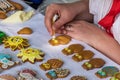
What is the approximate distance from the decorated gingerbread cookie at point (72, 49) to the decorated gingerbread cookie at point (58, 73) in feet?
0.31

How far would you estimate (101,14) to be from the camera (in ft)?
3.72

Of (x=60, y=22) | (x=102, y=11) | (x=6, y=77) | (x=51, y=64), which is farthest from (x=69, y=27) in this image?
(x=6, y=77)

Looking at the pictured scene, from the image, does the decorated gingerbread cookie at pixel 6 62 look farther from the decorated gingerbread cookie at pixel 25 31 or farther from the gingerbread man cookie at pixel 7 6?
the gingerbread man cookie at pixel 7 6

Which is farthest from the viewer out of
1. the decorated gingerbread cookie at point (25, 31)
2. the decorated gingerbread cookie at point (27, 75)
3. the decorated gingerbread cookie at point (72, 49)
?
the decorated gingerbread cookie at point (25, 31)

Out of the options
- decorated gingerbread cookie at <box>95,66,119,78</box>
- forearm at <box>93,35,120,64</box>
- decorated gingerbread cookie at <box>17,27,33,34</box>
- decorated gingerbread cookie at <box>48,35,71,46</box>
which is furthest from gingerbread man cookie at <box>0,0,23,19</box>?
decorated gingerbread cookie at <box>95,66,119,78</box>

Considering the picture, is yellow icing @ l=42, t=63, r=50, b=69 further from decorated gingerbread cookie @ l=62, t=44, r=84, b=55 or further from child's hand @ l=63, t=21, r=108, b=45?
child's hand @ l=63, t=21, r=108, b=45

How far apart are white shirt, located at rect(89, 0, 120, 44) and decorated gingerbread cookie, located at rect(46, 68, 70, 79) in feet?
0.86

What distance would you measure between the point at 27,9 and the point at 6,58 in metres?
0.35

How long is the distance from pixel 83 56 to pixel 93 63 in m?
0.05

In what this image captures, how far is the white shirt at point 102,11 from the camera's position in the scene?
3.42 ft

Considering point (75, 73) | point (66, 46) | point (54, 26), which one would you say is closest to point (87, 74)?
point (75, 73)

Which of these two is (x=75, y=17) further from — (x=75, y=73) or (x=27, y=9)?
(x=75, y=73)

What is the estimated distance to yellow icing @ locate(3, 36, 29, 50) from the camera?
0.95 m

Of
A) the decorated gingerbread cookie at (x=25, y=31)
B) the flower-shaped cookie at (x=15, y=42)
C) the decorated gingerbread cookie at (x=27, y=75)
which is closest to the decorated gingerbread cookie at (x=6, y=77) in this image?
the decorated gingerbread cookie at (x=27, y=75)
